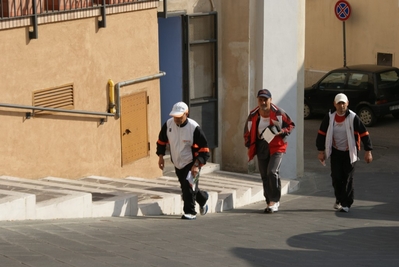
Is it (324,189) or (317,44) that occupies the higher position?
(317,44)

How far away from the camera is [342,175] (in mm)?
12680

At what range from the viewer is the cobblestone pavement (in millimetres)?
8070

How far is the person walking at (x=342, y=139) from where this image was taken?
40.1 ft

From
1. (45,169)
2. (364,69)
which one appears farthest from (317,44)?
(45,169)

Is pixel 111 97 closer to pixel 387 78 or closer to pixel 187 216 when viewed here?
pixel 187 216

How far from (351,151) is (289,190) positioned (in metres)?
4.32

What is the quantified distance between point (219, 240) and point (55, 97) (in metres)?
4.83

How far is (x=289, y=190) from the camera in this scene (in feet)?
54.2

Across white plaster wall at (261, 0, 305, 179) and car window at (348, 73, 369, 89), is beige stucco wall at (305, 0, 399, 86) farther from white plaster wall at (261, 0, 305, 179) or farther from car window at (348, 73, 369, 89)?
white plaster wall at (261, 0, 305, 179)

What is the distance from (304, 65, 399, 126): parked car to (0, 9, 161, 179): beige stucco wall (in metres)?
9.05

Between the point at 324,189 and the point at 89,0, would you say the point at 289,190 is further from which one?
the point at 89,0

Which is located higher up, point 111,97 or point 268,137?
point 111,97

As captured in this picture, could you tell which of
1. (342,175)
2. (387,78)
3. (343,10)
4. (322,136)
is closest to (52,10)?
(322,136)

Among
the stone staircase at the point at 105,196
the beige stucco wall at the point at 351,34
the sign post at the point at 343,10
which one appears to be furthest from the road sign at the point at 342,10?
the stone staircase at the point at 105,196
